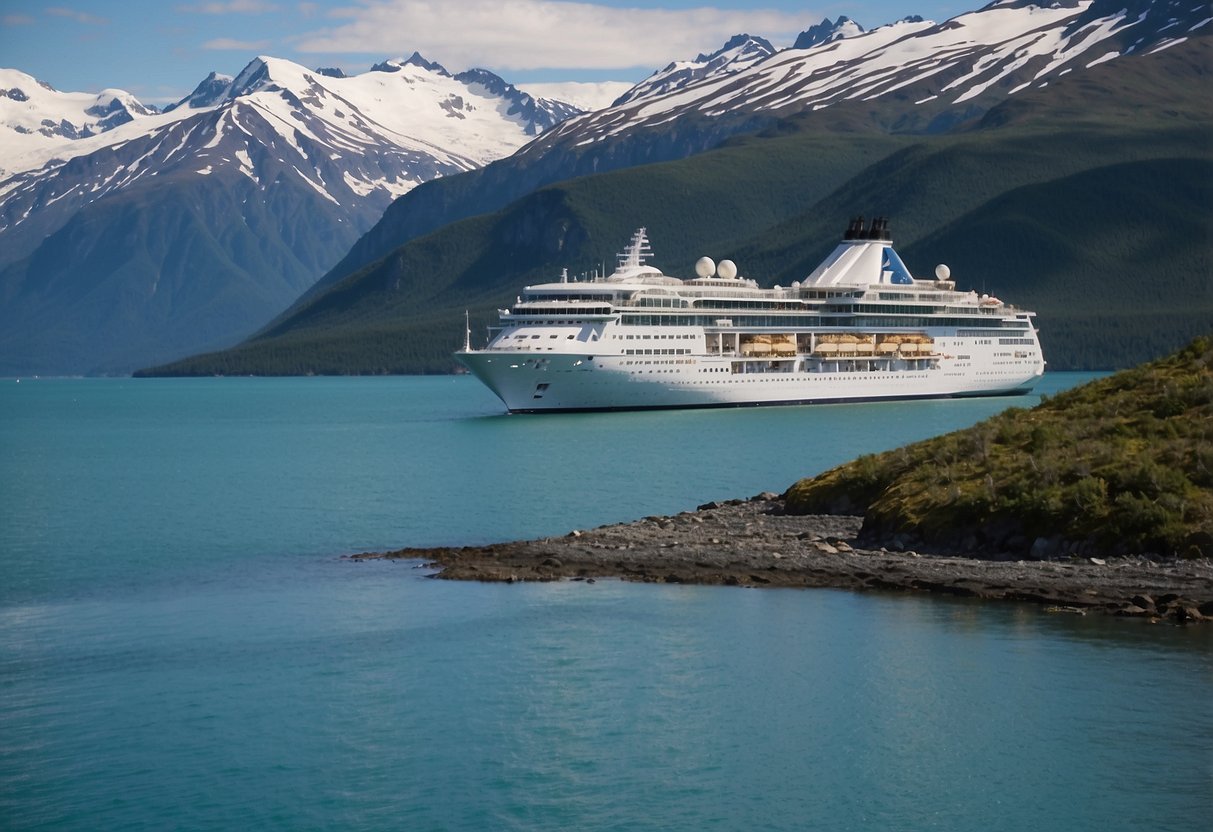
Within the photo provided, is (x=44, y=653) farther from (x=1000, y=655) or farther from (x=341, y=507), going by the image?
(x=341, y=507)

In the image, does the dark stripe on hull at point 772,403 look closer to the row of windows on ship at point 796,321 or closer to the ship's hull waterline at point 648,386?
the ship's hull waterline at point 648,386

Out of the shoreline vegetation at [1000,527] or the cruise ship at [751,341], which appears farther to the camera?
the cruise ship at [751,341]

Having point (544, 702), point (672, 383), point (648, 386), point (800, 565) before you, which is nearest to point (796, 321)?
point (672, 383)

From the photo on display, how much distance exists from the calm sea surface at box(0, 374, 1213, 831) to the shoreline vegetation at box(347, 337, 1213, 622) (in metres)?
0.98

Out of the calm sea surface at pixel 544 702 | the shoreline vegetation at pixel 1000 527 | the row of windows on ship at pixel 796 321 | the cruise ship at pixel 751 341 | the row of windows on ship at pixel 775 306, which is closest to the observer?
the calm sea surface at pixel 544 702

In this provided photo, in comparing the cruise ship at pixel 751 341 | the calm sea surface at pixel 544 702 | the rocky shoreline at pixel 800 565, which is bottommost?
the calm sea surface at pixel 544 702

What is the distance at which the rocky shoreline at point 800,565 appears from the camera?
27578 millimetres

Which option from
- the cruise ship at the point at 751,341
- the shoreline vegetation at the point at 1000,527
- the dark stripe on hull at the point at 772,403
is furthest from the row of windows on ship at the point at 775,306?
the shoreline vegetation at the point at 1000,527

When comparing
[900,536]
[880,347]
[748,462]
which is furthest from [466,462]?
[880,347]

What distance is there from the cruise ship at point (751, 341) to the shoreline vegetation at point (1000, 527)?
46.5m

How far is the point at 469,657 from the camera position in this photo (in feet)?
85.3

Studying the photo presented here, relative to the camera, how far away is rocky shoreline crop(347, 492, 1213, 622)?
27578 mm

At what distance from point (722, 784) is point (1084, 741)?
4.48 m

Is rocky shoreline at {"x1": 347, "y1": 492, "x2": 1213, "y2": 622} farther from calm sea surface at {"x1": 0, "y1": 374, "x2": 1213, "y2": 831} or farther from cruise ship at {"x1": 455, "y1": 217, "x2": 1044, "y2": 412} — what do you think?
cruise ship at {"x1": 455, "y1": 217, "x2": 1044, "y2": 412}
